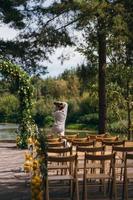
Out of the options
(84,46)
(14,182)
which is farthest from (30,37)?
(14,182)

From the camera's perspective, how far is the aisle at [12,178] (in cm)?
1027

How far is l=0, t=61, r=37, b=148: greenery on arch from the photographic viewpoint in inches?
673

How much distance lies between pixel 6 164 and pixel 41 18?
11054 millimetres

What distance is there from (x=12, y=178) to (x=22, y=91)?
18.9 ft

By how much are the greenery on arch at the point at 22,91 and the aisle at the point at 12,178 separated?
93 centimetres

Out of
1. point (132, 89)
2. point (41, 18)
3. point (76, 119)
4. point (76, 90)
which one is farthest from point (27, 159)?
point (76, 90)

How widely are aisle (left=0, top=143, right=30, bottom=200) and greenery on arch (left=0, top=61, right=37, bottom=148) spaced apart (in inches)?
36.6

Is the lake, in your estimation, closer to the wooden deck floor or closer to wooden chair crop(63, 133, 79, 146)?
the wooden deck floor

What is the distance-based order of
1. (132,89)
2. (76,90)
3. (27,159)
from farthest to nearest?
(76,90) → (132,89) → (27,159)

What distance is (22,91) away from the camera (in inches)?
701

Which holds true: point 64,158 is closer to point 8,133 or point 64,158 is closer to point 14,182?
point 14,182

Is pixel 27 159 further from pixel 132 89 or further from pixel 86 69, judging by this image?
pixel 132 89

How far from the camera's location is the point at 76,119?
68.9m

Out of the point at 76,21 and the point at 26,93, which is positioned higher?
the point at 76,21
